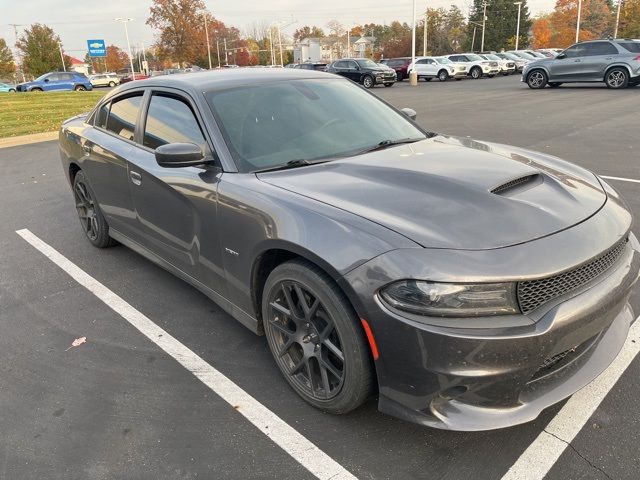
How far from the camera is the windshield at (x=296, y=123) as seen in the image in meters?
3.10

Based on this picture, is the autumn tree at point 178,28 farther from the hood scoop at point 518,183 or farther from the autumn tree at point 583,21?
the hood scoop at point 518,183

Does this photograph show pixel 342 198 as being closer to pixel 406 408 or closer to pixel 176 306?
pixel 406 408

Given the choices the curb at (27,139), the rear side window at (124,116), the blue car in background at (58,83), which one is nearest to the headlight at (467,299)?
the rear side window at (124,116)

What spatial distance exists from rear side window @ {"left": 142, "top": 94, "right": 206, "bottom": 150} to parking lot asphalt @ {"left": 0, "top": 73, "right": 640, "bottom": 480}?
1196 mm

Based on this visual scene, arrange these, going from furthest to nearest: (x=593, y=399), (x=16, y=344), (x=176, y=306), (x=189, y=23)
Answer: (x=189, y=23), (x=176, y=306), (x=16, y=344), (x=593, y=399)

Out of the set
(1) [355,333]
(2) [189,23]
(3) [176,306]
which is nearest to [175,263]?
(3) [176,306]

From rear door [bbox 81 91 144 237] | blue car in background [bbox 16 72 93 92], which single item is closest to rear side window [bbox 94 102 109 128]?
rear door [bbox 81 91 144 237]

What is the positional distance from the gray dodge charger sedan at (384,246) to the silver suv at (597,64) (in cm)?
1945

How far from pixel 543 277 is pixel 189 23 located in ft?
231

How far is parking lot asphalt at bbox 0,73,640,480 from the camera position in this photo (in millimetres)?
2301

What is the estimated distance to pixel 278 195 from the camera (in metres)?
2.63

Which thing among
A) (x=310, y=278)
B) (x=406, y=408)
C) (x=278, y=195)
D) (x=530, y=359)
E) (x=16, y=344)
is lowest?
(x=16, y=344)

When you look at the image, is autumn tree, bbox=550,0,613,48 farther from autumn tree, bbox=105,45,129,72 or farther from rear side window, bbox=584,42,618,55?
autumn tree, bbox=105,45,129,72

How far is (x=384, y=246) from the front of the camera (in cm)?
214
